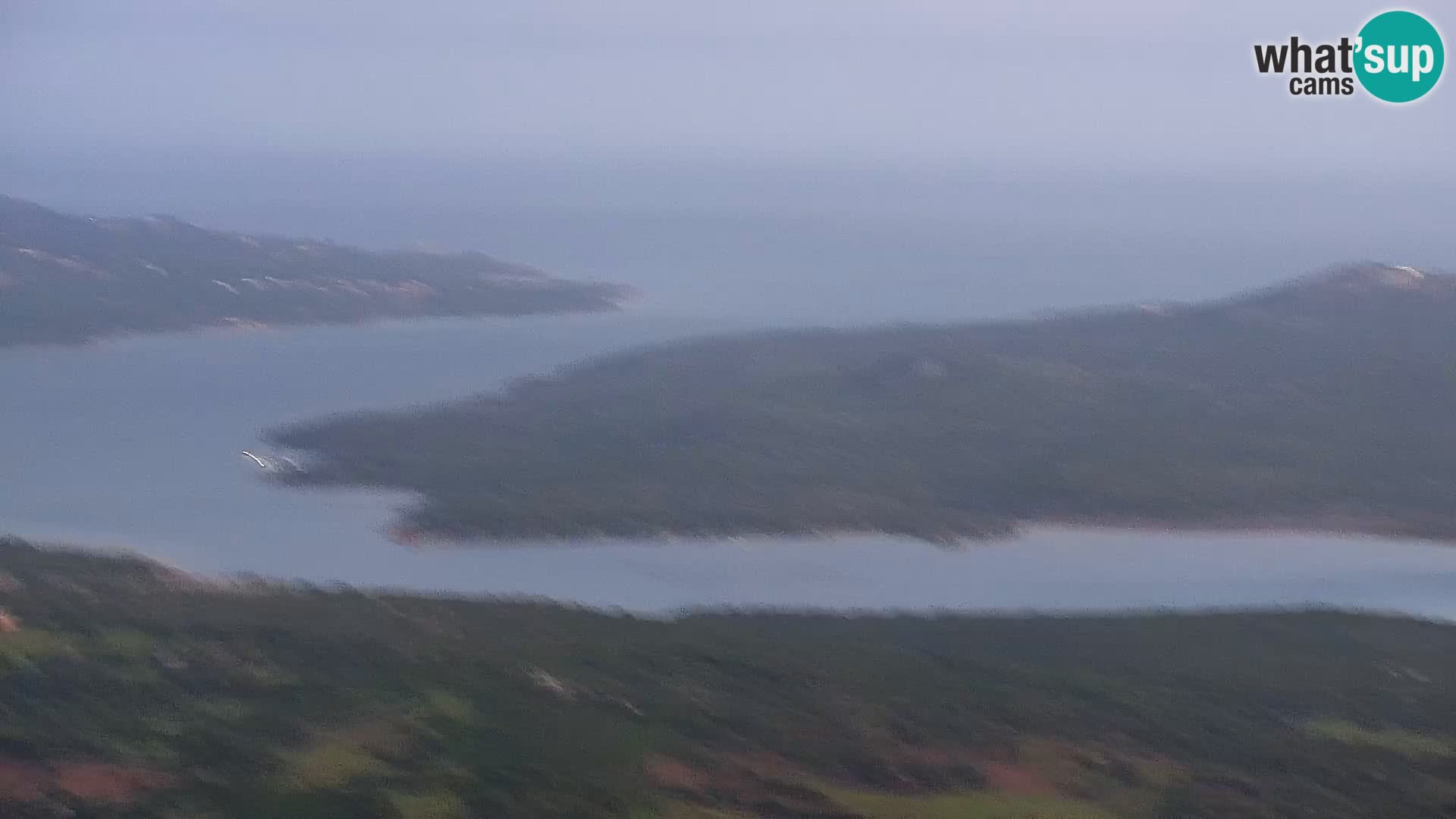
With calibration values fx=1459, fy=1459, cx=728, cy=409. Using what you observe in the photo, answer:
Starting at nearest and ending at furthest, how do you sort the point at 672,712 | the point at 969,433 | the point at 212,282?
the point at 672,712 < the point at 969,433 < the point at 212,282

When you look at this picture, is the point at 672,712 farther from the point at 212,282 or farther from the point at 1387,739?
the point at 212,282

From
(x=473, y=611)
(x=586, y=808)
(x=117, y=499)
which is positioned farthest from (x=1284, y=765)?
(x=117, y=499)

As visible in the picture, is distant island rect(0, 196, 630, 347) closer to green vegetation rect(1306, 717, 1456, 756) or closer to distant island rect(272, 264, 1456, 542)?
distant island rect(272, 264, 1456, 542)

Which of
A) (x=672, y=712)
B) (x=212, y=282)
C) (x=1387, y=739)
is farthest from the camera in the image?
(x=212, y=282)

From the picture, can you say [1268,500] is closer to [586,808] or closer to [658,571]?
[658,571]

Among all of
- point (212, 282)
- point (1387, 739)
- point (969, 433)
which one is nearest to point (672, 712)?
point (1387, 739)

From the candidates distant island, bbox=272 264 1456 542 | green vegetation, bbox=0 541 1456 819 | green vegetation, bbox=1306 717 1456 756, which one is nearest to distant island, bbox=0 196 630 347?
distant island, bbox=272 264 1456 542
